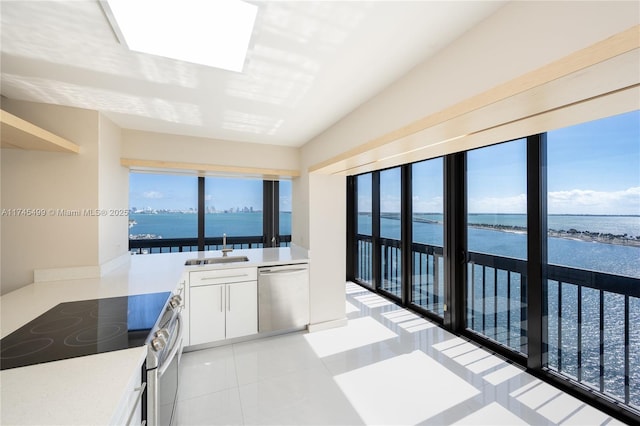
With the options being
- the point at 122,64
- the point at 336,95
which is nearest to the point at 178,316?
the point at 122,64

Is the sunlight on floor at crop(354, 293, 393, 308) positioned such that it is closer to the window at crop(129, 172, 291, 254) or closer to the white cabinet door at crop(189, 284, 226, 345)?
the window at crop(129, 172, 291, 254)

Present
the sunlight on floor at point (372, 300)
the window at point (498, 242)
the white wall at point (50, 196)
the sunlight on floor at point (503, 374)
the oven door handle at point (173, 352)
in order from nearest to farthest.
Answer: the oven door handle at point (173, 352), the white wall at point (50, 196), the sunlight on floor at point (503, 374), the window at point (498, 242), the sunlight on floor at point (372, 300)

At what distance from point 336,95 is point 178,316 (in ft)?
6.26

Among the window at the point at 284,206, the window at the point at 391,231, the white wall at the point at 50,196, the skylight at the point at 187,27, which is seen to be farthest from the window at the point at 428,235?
the white wall at the point at 50,196

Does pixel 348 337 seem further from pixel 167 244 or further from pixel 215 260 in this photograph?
pixel 167 244

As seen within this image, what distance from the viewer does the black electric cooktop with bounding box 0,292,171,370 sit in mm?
1082

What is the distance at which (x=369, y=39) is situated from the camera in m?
1.33

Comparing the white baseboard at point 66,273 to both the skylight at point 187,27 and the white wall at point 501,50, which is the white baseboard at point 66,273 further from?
the white wall at point 501,50

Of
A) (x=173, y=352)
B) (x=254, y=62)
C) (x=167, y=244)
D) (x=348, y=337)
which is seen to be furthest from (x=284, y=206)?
(x=173, y=352)

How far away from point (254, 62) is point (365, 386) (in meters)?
2.59

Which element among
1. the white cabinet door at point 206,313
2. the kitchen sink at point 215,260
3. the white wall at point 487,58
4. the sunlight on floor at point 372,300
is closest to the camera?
the white wall at point 487,58

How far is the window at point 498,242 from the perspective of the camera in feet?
8.12

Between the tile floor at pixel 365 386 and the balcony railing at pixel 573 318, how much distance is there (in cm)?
23

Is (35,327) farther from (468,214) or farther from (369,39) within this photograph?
(468,214)
